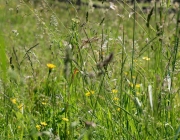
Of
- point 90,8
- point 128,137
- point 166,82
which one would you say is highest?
point 90,8

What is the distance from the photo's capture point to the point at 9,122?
2.18 m

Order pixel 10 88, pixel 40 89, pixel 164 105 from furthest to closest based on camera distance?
1. pixel 40 89
2. pixel 10 88
3. pixel 164 105

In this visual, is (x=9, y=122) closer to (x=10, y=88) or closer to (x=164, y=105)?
(x=10, y=88)

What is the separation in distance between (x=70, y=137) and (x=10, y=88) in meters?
0.92

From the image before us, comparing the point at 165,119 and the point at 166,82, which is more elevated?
the point at 166,82

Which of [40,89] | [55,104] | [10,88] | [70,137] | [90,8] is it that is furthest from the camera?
[40,89]

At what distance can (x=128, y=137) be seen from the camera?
188 cm

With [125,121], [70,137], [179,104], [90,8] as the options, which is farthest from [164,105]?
[90,8]

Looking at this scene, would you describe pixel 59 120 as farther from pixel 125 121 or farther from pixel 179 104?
pixel 179 104

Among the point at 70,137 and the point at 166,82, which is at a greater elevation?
the point at 166,82

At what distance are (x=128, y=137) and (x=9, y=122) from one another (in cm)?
64

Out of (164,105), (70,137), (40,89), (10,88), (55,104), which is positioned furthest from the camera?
(40,89)

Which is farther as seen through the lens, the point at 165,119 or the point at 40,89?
the point at 40,89

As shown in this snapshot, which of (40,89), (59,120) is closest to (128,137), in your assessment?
(59,120)
